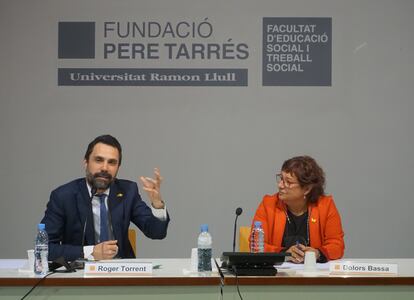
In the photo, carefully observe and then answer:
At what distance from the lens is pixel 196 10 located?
513 centimetres

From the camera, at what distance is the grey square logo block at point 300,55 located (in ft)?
16.8

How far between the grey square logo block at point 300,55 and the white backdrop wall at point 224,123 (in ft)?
0.18

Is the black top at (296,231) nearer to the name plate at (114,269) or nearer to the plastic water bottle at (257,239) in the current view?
the plastic water bottle at (257,239)

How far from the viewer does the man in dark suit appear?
3.66 meters

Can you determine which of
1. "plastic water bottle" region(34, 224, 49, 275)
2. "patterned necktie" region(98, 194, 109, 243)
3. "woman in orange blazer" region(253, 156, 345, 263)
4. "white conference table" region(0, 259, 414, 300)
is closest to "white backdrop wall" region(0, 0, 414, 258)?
"woman in orange blazer" region(253, 156, 345, 263)

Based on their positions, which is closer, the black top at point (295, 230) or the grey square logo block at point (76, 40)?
the black top at point (295, 230)

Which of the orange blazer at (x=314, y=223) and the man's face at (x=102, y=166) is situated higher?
the man's face at (x=102, y=166)

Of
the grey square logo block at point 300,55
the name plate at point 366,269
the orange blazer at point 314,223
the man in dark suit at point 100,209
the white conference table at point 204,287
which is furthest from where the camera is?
the grey square logo block at point 300,55

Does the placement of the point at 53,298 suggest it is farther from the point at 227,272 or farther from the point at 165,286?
the point at 227,272

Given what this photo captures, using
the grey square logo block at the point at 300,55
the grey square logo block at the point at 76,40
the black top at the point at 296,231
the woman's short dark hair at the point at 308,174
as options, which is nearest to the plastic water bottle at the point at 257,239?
the black top at the point at 296,231

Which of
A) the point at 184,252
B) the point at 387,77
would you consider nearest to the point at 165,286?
the point at 184,252

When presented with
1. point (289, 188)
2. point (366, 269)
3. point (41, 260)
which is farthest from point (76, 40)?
point (366, 269)

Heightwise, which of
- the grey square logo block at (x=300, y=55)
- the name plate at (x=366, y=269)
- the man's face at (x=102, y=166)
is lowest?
the name plate at (x=366, y=269)

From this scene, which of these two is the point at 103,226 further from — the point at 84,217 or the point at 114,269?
the point at 114,269
